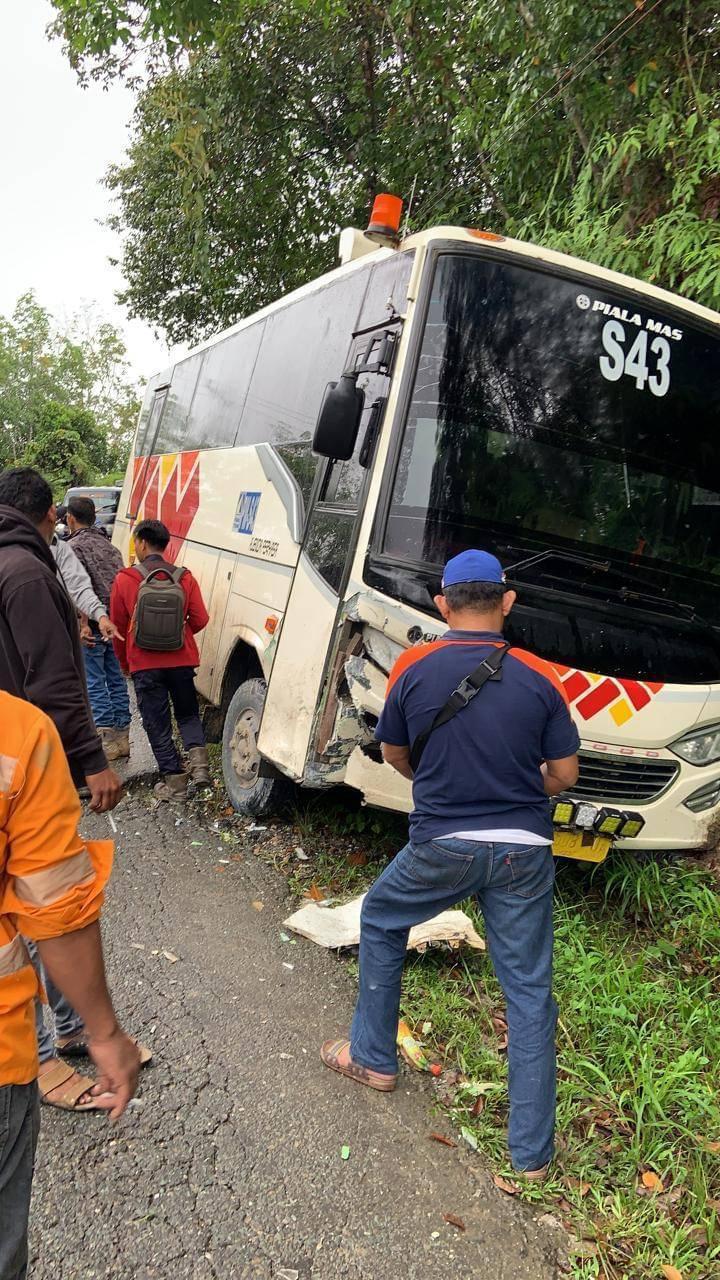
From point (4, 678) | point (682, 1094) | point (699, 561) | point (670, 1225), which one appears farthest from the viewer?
point (699, 561)

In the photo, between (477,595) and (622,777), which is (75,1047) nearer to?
(477,595)

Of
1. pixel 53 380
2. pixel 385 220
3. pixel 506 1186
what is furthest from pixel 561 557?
pixel 53 380

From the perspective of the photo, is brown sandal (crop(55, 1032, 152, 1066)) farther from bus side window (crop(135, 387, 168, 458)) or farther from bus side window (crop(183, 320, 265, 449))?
bus side window (crop(135, 387, 168, 458))

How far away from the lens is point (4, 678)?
270cm

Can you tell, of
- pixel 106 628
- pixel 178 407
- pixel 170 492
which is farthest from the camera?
pixel 178 407

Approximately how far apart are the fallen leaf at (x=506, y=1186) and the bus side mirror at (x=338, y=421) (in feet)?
9.47

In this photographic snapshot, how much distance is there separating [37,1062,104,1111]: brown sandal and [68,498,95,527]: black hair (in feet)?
14.0

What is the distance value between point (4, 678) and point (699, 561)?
3.09 meters

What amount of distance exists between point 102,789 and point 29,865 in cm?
156

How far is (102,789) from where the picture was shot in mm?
2936

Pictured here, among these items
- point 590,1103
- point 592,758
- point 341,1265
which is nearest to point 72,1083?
point 341,1265

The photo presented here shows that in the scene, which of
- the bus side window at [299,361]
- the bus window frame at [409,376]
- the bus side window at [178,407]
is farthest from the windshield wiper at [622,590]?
the bus side window at [178,407]

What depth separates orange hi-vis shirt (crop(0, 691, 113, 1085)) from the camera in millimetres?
1385

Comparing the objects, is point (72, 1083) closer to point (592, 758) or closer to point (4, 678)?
point (4, 678)
